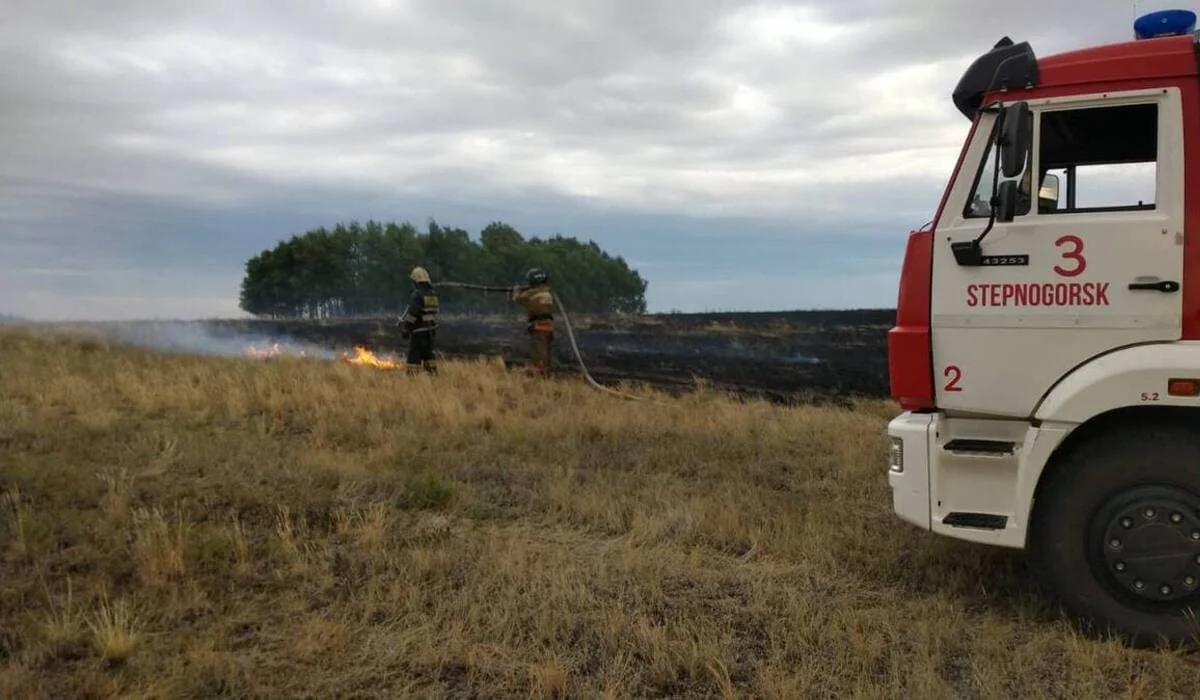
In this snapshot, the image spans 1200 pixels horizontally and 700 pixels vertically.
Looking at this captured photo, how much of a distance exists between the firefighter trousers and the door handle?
1262 centimetres

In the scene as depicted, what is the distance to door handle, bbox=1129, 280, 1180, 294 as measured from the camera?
4359 millimetres

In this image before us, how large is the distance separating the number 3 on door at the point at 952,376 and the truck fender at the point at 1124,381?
1.48ft

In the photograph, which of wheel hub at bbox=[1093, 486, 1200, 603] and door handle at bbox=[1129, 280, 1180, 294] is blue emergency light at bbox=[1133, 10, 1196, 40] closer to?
door handle at bbox=[1129, 280, 1180, 294]

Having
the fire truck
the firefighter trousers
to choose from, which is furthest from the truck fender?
the firefighter trousers

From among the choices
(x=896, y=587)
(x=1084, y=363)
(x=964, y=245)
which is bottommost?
(x=896, y=587)

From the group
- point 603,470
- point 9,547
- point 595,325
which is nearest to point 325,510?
point 9,547

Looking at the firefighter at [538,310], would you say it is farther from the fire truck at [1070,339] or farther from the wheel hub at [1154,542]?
the wheel hub at [1154,542]

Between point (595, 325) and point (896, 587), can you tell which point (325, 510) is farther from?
point (595, 325)

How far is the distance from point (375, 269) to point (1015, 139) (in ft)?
194

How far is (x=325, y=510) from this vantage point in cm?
675

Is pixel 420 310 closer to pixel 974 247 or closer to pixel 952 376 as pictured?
pixel 952 376

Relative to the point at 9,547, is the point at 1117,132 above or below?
above

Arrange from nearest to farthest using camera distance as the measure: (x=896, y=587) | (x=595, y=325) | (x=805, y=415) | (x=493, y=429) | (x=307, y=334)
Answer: (x=896, y=587) < (x=493, y=429) < (x=805, y=415) < (x=307, y=334) < (x=595, y=325)

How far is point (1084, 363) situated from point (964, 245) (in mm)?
852
